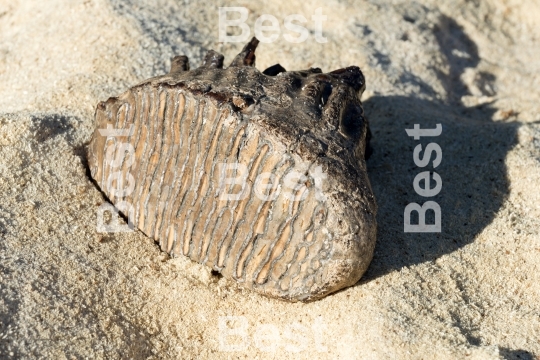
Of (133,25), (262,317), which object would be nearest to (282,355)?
(262,317)

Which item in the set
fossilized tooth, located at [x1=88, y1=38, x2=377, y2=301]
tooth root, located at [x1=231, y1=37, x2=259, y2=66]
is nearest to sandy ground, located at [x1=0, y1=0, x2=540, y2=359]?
fossilized tooth, located at [x1=88, y1=38, x2=377, y2=301]

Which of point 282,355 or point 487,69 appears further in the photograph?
point 487,69

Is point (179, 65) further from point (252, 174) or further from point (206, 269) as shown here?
point (206, 269)

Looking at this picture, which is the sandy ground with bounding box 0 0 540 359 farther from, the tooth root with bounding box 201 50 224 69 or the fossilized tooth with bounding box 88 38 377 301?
the tooth root with bounding box 201 50 224 69

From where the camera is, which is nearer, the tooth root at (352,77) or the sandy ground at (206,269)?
the sandy ground at (206,269)

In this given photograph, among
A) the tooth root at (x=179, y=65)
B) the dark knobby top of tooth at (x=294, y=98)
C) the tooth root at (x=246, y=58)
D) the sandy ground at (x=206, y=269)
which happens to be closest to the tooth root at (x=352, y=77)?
the dark knobby top of tooth at (x=294, y=98)

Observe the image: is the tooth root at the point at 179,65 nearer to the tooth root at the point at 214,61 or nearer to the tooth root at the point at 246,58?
the tooth root at the point at 214,61

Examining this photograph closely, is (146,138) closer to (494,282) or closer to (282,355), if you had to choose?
(282,355)
